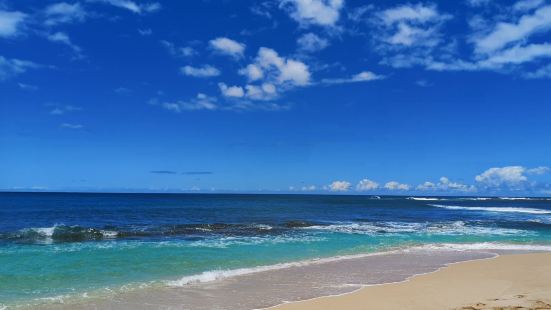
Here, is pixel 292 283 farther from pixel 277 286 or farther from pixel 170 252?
pixel 170 252

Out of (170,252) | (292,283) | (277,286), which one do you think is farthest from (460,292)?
(170,252)

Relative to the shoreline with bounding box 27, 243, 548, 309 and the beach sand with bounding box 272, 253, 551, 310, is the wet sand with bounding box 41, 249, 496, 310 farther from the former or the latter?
the beach sand with bounding box 272, 253, 551, 310

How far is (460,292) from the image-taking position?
1117 centimetres

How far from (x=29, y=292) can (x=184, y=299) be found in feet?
14.1

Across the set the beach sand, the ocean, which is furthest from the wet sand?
the beach sand

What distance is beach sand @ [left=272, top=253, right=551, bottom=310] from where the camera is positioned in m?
9.79

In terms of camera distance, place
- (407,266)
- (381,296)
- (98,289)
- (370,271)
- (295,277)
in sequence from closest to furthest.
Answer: (381,296)
(98,289)
(295,277)
(370,271)
(407,266)

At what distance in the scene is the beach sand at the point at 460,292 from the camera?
9789 millimetres

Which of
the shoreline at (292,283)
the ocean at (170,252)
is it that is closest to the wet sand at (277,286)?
the shoreline at (292,283)

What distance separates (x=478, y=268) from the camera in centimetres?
1499

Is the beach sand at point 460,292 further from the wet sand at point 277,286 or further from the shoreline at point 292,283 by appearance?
the wet sand at point 277,286

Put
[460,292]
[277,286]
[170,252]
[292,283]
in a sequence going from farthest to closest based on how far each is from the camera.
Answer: [170,252], [292,283], [277,286], [460,292]

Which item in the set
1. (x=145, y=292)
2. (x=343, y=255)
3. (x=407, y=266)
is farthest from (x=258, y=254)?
(x=145, y=292)

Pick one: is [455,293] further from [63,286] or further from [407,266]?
[63,286]
